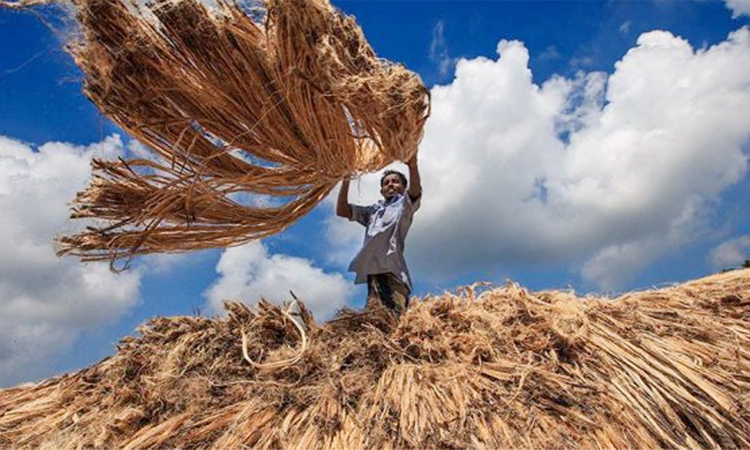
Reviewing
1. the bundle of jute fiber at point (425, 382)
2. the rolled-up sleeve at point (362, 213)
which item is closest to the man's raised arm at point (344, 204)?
the rolled-up sleeve at point (362, 213)

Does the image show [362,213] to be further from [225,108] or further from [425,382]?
[425,382]

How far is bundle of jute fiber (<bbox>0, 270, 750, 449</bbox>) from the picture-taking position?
2232mm

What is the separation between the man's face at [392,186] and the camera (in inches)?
148

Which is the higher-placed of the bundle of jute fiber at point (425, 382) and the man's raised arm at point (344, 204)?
the man's raised arm at point (344, 204)

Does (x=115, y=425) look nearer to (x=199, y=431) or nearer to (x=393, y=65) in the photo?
(x=199, y=431)

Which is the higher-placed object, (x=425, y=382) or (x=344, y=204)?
(x=344, y=204)

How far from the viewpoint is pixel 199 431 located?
230cm

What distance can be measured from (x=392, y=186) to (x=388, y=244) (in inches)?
17.4

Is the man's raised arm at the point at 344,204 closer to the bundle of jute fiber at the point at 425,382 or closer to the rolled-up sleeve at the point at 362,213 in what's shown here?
→ the rolled-up sleeve at the point at 362,213

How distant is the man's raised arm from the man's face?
9.4 inches

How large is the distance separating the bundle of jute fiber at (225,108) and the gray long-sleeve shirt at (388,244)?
373mm

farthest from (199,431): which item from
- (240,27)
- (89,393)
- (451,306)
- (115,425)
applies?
(240,27)

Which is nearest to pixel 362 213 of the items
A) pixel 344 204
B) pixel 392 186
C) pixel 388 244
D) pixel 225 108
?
pixel 344 204

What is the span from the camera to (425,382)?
7.95ft
